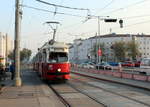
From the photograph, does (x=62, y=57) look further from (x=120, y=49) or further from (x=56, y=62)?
(x=120, y=49)

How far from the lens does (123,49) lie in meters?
116

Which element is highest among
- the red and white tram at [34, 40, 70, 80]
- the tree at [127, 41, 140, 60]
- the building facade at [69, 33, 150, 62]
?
the building facade at [69, 33, 150, 62]

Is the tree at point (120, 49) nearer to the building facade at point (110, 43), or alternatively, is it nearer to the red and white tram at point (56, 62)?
the building facade at point (110, 43)

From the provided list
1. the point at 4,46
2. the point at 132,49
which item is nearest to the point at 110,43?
the point at 132,49

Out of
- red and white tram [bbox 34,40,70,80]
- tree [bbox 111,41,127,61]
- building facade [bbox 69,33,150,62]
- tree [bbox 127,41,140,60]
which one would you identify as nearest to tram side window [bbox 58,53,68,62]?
red and white tram [bbox 34,40,70,80]

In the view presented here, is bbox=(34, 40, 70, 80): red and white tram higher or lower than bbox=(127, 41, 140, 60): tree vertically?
lower

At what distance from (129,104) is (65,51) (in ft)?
40.0

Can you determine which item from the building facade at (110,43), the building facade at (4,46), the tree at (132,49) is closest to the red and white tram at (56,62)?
the building facade at (4,46)

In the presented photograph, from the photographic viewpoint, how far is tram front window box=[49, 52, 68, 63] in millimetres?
24078

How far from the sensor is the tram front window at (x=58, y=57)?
24.1 metres

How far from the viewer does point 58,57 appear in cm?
2436

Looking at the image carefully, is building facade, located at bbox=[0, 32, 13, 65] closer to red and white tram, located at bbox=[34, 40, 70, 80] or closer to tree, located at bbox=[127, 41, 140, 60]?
red and white tram, located at bbox=[34, 40, 70, 80]

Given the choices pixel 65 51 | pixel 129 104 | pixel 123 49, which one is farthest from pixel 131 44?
pixel 129 104

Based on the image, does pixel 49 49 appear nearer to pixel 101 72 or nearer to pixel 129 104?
pixel 129 104
